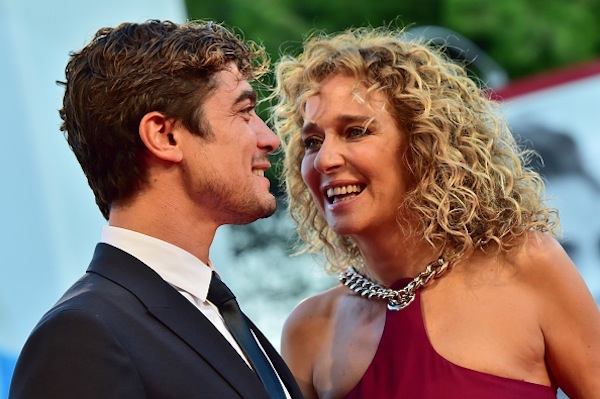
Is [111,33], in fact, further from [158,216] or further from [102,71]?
[158,216]

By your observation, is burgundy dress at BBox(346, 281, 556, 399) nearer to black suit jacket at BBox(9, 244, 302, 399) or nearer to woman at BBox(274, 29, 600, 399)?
woman at BBox(274, 29, 600, 399)

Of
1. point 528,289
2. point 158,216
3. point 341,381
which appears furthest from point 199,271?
point 528,289

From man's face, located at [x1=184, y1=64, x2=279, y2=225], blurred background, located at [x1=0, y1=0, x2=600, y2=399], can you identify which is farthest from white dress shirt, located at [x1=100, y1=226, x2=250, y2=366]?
blurred background, located at [x1=0, y1=0, x2=600, y2=399]

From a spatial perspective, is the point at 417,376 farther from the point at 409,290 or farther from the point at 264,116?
the point at 264,116

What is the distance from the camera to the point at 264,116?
8.20m

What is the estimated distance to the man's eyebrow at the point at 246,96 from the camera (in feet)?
8.42

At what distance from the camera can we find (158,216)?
7.88ft

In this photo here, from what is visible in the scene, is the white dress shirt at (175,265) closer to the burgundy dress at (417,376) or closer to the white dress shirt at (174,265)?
the white dress shirt at (174,265)

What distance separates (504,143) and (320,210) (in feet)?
1.91

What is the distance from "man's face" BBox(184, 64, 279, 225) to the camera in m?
2.46

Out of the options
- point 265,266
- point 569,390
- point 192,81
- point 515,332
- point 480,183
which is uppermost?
point 192,81

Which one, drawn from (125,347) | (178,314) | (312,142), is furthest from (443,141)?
(125,347)

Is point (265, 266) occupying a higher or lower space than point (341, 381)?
lower

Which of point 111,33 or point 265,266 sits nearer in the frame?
point 111,33
